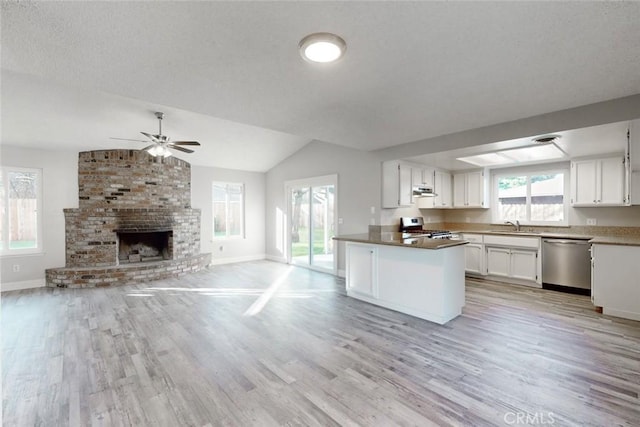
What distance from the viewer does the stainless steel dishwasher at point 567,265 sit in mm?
4262

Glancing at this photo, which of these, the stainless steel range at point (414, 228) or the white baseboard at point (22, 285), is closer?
the white baseboard at point (22, 285)

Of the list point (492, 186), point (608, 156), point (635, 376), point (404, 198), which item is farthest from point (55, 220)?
point (608, 156)

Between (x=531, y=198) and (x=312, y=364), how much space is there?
531 cm

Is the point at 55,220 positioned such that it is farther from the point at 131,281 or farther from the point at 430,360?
the point at 430,360

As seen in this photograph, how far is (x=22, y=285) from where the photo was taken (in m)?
4.87

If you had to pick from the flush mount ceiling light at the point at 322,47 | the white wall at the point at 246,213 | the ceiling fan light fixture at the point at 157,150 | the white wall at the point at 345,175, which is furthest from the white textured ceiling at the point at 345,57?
the white wall at the point at 246,213

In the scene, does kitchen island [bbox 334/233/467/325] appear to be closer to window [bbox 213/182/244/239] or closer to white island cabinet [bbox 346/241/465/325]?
white island cabinet [bbox 346/241/465/325]

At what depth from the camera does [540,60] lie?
208cm

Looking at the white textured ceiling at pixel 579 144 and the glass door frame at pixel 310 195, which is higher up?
the white textured ceiling at pixel 579 144

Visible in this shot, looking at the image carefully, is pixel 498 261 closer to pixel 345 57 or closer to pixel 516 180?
pixel 516 180

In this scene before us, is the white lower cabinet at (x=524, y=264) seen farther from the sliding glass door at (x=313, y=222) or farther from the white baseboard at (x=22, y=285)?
the white baseboard at (x=22, y=285)

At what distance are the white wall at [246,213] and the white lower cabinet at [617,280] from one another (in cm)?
670

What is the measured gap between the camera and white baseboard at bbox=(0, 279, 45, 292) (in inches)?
186

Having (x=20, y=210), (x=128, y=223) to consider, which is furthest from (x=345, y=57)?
(x=20, y=210)
